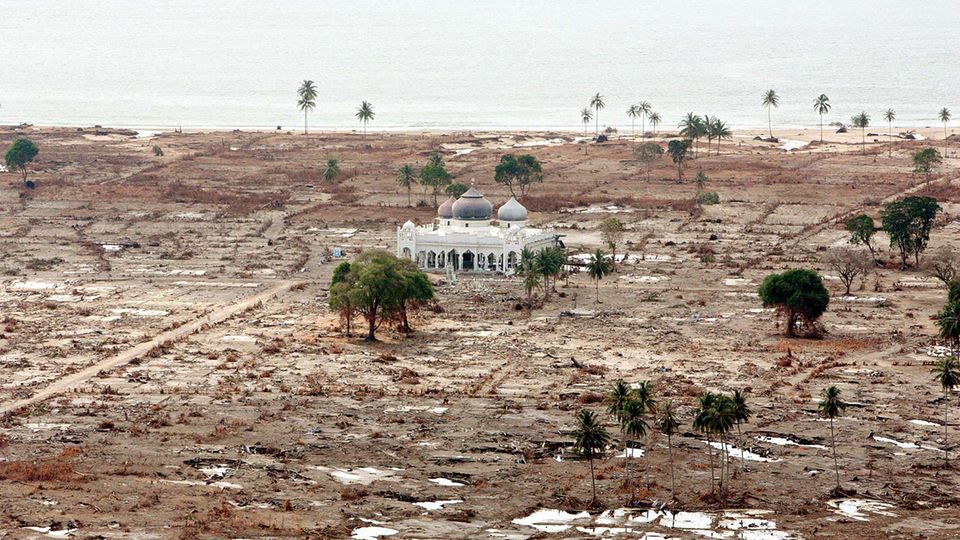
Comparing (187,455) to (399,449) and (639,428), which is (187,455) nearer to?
(399,449)

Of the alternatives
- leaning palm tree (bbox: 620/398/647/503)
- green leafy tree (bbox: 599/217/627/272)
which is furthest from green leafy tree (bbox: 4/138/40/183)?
leaning palm tree (bbox: 620/398/647/503)

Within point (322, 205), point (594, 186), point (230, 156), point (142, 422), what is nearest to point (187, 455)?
point (142, 422)

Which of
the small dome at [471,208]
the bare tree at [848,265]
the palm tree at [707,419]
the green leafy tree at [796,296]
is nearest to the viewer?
the palm tree at [707,419]

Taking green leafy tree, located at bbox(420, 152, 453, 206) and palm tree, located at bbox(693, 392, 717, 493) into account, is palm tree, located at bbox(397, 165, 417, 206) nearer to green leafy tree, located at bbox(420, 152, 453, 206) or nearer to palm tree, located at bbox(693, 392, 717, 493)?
green leafy tree, located at bbox(420, 152, 453, 206)

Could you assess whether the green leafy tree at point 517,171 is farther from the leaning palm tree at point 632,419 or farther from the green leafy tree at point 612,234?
the leaning palm tree at point 632,419

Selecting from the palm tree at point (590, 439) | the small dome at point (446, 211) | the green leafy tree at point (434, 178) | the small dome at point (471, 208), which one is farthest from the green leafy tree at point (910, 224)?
the palm tree at point (590, 439)
